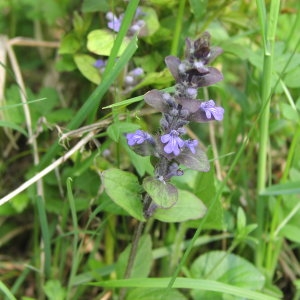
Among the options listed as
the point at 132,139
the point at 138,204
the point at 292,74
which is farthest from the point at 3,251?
the point at 292,74

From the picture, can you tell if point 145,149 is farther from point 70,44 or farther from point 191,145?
point 70,44

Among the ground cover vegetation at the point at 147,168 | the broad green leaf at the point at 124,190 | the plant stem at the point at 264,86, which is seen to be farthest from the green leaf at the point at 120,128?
the plant stem at the point at 264,86

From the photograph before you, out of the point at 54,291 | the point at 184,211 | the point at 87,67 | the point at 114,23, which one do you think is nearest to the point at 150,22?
the point at 114,23

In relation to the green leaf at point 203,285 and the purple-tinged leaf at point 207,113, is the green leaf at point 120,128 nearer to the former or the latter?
the purple-tinged leaf at point 207,113

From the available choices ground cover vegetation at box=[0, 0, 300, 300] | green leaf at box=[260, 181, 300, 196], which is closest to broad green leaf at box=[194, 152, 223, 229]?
ground cover vegetation at box=[0, 0, 300, 300]

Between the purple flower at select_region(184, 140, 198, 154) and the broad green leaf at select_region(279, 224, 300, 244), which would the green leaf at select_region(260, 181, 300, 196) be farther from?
the purple flower at select_region(184, 140, 198, 154)

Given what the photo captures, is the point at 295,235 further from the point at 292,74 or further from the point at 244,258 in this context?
the point at 292,74

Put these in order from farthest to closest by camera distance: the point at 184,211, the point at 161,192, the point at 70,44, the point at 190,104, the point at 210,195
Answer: the point at 70,44, the point at 210,195, the point at 184,211, the point at 161,192, the point at 190,104
